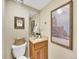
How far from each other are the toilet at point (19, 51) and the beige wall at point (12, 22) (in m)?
0.14

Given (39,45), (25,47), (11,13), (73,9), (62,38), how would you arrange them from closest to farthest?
(73,9) → (62,38) → (39,45) → (11,13) → (25,47)

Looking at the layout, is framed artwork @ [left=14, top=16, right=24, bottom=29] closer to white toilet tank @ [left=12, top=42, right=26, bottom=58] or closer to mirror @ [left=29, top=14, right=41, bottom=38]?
mirror @ [left=29, top=14, right=41, bottom=38]

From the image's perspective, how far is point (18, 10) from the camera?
2.92 metres

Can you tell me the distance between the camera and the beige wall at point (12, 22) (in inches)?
108

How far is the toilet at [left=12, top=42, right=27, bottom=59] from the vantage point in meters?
2.80

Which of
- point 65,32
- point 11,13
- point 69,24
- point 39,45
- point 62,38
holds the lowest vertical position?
point 39,45

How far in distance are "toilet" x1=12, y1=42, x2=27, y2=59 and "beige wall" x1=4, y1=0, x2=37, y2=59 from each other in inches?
5.4

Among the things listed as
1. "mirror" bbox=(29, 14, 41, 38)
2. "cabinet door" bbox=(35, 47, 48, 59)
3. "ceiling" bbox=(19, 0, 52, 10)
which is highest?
"ceiling" bbox=(19, 0, 52, 10)

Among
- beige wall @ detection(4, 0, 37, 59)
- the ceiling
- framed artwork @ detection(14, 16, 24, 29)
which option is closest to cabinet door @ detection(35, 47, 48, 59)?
beige wall @ detection(4, 0, 37, 59)

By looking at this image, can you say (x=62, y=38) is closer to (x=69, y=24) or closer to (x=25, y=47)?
(x=69, y=24)

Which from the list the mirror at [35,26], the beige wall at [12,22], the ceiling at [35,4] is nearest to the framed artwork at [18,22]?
the beige wall at [12,22]

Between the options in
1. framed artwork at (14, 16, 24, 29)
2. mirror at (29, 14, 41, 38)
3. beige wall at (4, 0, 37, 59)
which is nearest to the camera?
beige wall at (4, 0, 37, 59)

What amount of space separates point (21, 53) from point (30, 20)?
1.03 m

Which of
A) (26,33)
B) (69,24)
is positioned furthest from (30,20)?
(69,24)
